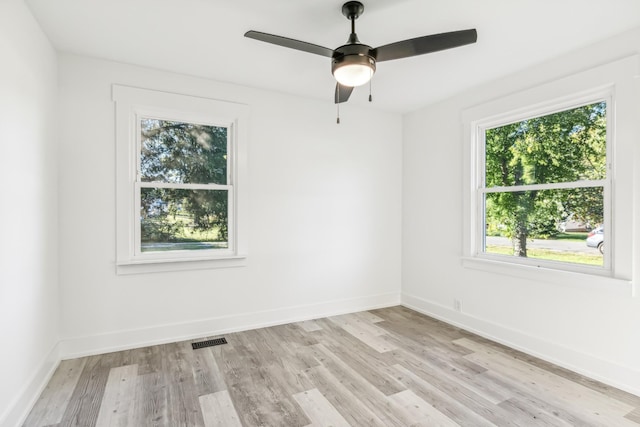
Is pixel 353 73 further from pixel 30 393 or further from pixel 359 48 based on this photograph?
pixel 30 393

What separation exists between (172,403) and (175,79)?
274 centimetres

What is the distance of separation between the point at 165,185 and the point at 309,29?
1.93 m

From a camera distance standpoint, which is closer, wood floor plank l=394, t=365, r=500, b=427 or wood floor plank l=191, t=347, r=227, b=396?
wood floor plank l=394, t=365, r=500, b=427

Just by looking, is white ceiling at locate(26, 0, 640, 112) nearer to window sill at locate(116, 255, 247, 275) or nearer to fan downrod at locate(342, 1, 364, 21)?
fan downrod at locate(342, 1, 364, 21)

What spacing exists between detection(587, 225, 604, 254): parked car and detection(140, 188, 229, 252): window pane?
3.27 m

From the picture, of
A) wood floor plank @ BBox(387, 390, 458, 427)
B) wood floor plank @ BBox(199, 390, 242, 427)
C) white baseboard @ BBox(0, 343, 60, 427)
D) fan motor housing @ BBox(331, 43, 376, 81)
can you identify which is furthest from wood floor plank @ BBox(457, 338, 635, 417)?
white baseboard @ BBox(0, 343, 60, 427)

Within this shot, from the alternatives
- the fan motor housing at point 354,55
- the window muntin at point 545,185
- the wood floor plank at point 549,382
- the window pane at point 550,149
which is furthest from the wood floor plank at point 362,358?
the fan motor housing at point 354,55

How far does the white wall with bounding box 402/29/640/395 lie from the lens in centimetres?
240

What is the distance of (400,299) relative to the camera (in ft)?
14.6

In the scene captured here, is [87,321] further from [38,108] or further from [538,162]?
[538,162]

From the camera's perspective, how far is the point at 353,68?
2072 millimetres

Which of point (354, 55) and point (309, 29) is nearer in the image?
point (354, 55)

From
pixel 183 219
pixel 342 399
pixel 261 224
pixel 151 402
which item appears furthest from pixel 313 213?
pixel 151 402

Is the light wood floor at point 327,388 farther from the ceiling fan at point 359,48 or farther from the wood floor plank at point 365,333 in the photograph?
the ceiling fan at point 359,48
